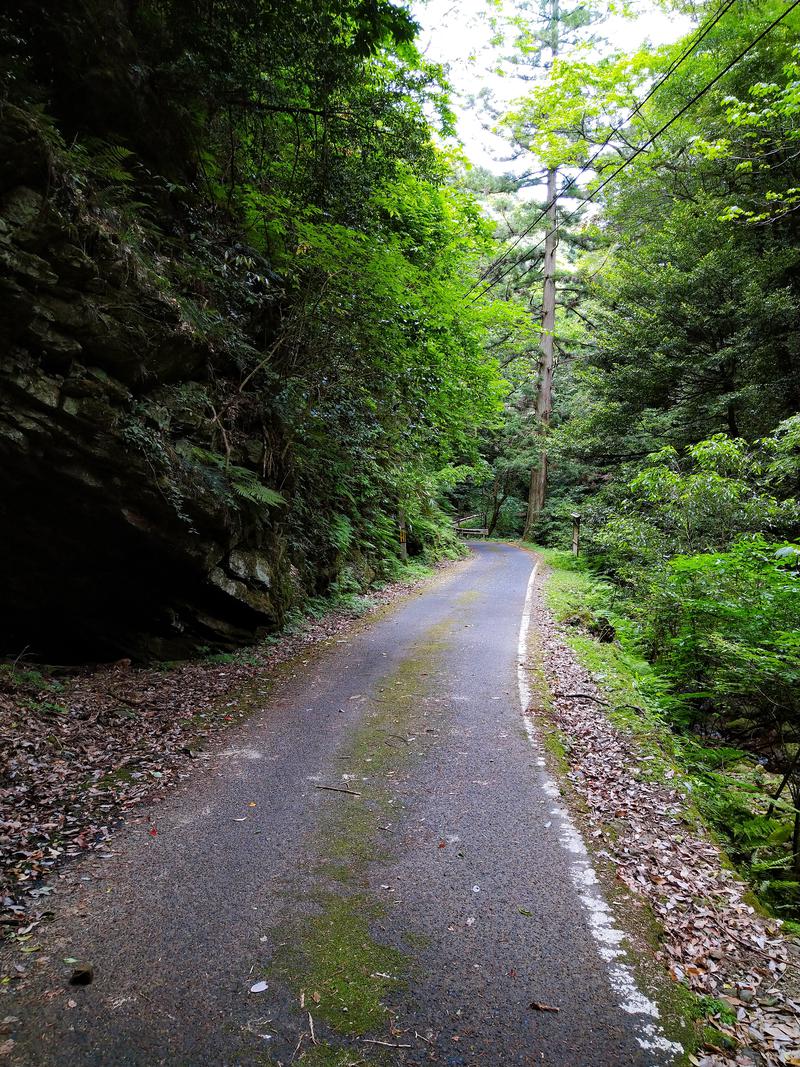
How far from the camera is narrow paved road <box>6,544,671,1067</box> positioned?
248 cm

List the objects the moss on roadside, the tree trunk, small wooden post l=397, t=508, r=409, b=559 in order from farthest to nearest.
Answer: the tree trunk → small wooden post l=397, t=508, r=409, b=559 → the moss on roadside

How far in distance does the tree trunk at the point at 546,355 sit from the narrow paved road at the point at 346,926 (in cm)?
2131

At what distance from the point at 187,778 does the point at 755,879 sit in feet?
15.9

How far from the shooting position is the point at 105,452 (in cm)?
634

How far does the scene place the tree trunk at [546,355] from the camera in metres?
25.0

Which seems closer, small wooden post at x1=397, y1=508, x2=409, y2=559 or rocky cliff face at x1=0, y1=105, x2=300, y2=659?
rocky cliff face at x1=0, y1=105, x2=300, y2=659

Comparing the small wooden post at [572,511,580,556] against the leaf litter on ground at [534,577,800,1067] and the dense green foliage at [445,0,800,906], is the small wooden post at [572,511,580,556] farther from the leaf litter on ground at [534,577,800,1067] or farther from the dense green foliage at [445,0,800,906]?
the leaf litter on ground at [534,577,800,1067]

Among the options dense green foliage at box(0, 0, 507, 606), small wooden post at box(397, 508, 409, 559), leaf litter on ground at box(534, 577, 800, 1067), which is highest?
dense green foliage at box(0, 0, 507, 606)

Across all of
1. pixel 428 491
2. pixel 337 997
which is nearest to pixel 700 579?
pixel 337 997

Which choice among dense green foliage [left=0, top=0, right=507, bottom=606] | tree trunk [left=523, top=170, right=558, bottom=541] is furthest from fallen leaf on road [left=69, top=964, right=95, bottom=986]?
tree trunk [left=523, top=170, right=558, bottom=541]

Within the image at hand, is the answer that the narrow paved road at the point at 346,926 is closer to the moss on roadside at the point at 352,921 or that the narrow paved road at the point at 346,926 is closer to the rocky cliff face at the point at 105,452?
the moss on roadside at the point at 352,921

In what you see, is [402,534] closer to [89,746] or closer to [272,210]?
[272,210]

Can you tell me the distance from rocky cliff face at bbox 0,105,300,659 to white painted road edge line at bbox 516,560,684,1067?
210 inches

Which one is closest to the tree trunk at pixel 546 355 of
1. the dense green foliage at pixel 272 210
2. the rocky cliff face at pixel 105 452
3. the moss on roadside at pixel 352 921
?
the dense green foliage at pixel 272 210
